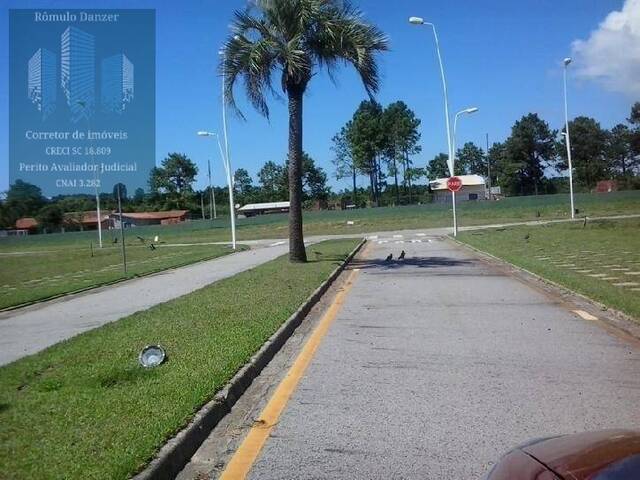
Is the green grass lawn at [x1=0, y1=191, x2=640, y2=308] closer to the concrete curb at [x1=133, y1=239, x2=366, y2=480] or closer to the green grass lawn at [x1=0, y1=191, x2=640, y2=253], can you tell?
the green grass lawn at [x1=0, y1=191, x2=640, y2=253]

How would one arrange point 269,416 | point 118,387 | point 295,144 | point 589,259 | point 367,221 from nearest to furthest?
point 269,416, point 118,387, point 589,259, point 295,144, point 367,221

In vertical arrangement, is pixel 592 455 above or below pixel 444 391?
above

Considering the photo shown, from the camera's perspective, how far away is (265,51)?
2081 cm

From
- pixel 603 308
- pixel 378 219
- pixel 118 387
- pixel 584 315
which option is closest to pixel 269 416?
pixel 118 387

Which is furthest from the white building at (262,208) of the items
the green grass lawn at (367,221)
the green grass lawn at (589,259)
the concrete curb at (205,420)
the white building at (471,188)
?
the concrete curb at (205,420)

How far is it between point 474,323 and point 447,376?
11.6 feet

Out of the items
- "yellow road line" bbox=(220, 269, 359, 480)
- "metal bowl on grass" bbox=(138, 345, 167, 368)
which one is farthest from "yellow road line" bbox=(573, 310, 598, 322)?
"metal bowl on grass" bbox=(138, 345, 167, 368)

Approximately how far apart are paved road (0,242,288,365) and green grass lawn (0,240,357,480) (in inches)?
34.7

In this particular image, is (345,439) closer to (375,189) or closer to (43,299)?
(43,299)

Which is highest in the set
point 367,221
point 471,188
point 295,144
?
point 471,188

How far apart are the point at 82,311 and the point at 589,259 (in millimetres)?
14391

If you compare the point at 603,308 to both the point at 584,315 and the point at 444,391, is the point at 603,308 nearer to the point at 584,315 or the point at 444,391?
the point at 584,315

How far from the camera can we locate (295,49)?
810 inches

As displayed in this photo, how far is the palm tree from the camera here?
20.7m
